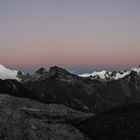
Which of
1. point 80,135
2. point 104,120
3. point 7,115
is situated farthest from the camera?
point 104,120

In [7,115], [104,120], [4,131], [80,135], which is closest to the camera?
[4,131]

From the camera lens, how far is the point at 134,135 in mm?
77500

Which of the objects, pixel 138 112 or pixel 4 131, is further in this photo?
pixel 138 112

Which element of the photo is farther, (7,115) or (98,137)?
(98,137)

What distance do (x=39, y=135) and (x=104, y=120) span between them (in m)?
27.7

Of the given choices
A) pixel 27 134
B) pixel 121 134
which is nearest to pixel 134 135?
pixel 121 134

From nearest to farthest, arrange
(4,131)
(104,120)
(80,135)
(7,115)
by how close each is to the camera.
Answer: (4,131) → (7,115) → (80,135) → (104,120)

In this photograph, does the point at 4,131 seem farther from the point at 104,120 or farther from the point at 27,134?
the point at 104,120

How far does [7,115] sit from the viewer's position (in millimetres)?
70188

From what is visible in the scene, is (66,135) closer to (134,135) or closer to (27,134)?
(27,134)

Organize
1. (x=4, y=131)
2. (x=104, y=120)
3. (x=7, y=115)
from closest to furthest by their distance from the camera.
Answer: (x=4, y=131), (x=7, y=115), (x=104, y=120)

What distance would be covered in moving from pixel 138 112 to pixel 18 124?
40.9 meters

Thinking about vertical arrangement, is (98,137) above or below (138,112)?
below

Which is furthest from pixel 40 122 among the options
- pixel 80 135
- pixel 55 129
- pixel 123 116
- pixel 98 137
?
pixel 123 116
